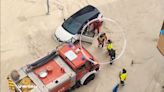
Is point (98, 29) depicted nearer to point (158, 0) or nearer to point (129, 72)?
point (129, 72)

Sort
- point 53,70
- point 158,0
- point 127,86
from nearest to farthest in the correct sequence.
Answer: point 53,70 < point 127,86 < point 158,0

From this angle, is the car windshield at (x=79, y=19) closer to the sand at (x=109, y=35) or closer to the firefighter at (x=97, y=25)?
the firefighter at (x=97, y=25)

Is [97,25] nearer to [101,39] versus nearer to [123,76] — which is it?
[101,39]


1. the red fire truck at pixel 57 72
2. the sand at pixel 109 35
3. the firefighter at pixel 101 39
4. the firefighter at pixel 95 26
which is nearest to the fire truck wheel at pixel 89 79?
the red fire truck at pixel 57 72

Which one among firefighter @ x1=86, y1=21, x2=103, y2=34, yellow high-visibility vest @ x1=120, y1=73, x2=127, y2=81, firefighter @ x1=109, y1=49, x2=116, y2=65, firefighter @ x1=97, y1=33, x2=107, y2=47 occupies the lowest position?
yellow high-visibility vest @ x1=120, y1=73, x2=127, y2=81

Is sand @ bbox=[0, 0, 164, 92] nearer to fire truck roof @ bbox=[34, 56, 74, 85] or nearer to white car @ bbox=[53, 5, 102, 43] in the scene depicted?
white car @ bbox=[53, 5, 102, 43]

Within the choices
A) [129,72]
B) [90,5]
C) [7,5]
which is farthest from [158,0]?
[7,5]

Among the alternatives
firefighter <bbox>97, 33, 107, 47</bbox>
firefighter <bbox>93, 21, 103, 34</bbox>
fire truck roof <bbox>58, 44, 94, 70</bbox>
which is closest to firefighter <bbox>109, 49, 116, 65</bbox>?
firefighter <bbox>97, 33, 107, 47</bbox>
